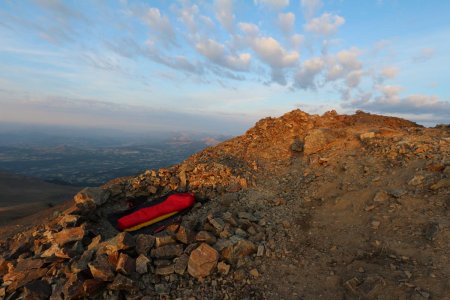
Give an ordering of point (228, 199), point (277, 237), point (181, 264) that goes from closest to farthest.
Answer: point (181, 264)
point (277, 237)
point (228, 199)

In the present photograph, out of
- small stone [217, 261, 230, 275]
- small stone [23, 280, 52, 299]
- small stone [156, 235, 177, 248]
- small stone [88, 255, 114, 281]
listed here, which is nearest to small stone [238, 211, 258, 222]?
small stone [217, 261, 230, 275]

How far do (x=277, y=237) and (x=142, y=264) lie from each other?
14.4 feet

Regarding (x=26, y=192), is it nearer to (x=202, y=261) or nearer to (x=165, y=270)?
(x=165, y=270)

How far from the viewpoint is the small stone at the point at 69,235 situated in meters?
10.6

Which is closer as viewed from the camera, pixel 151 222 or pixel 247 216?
pixel 247 216

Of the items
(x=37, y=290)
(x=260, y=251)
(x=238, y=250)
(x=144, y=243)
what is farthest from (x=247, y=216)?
(x=37, y=290)

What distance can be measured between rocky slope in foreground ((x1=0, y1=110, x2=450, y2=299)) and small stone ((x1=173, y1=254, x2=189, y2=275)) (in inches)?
1.2

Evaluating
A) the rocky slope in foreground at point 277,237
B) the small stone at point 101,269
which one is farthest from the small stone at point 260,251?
the small stone at point 101,269

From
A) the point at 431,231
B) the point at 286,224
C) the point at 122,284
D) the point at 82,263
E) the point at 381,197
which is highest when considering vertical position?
the point at 381,197

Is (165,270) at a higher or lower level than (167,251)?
lower

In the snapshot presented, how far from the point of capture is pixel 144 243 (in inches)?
369

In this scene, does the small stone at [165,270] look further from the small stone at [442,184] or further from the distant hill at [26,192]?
the distant hill at [26,192]

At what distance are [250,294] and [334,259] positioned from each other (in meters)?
2.72

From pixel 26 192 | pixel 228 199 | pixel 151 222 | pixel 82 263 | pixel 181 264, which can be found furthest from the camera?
pixel 26 192
